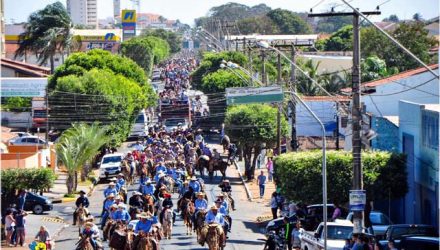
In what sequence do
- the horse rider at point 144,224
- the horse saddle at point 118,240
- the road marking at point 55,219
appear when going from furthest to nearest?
1. the road marking at point 55,219
2. the horse rider at point 144,224
3. the horse saddle at point 118,240

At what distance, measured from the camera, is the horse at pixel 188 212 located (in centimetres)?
3656

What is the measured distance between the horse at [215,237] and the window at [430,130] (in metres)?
7.72

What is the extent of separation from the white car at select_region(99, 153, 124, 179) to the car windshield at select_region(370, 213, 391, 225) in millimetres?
21333

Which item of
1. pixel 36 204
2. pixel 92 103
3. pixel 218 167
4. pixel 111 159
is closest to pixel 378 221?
pixel 36 204

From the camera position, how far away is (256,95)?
39.3 metres

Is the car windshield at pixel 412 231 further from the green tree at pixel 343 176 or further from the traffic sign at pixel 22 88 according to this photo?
the traffic sign at pixel 22 88

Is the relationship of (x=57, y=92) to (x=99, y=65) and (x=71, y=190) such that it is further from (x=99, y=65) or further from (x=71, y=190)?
(x=71, y=190)

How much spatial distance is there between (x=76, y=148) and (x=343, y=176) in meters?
17.5

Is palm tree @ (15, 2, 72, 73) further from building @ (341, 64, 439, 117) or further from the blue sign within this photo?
the blue sign

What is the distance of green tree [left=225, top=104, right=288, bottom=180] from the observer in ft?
181

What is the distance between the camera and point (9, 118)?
8494 centimetres

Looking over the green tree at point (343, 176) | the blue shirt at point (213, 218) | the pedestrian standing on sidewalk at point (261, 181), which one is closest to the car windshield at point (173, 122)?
the pedestrian standing on sidewalk at point (261, 181)

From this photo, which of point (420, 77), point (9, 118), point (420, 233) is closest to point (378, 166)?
point (420, 233)

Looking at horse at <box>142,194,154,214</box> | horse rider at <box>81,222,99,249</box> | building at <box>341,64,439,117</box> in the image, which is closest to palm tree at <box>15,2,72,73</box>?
building at <box>341,64,439,117</box>
